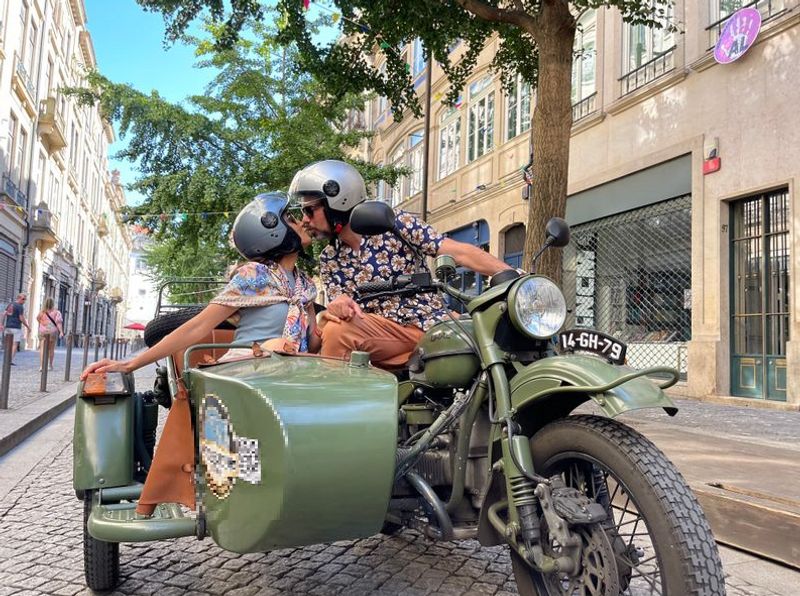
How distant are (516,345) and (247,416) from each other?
0.92 meters

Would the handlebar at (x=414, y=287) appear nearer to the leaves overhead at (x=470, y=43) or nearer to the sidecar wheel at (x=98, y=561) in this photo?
the sidecar wheel at (x=98, y=561)

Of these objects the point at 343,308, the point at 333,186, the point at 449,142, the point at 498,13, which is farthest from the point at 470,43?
the point at 449,142

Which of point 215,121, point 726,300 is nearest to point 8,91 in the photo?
point 215,121

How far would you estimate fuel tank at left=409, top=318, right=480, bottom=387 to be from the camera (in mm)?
2369

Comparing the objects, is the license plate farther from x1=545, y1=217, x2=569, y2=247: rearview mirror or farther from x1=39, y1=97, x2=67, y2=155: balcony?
x1=39, y1=97, x2=67, y2=155: balcony

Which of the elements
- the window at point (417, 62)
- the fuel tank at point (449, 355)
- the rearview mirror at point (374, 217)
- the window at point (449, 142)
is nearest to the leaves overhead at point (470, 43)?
the fuel tank at point (449, 355)

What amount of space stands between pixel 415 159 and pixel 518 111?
292 inches

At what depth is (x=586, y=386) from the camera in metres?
1.91

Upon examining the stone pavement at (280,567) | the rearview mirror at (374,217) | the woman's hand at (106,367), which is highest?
the rearview mirror at (374,217)

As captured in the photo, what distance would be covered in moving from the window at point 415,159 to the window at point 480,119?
12.4 feet

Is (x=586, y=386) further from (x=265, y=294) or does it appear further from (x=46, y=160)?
(x=46, y=160)

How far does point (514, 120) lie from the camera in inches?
621

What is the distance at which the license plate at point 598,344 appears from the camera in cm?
314

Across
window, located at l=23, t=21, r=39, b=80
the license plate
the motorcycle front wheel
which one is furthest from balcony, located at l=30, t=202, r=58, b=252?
the motorcycle front wheel
